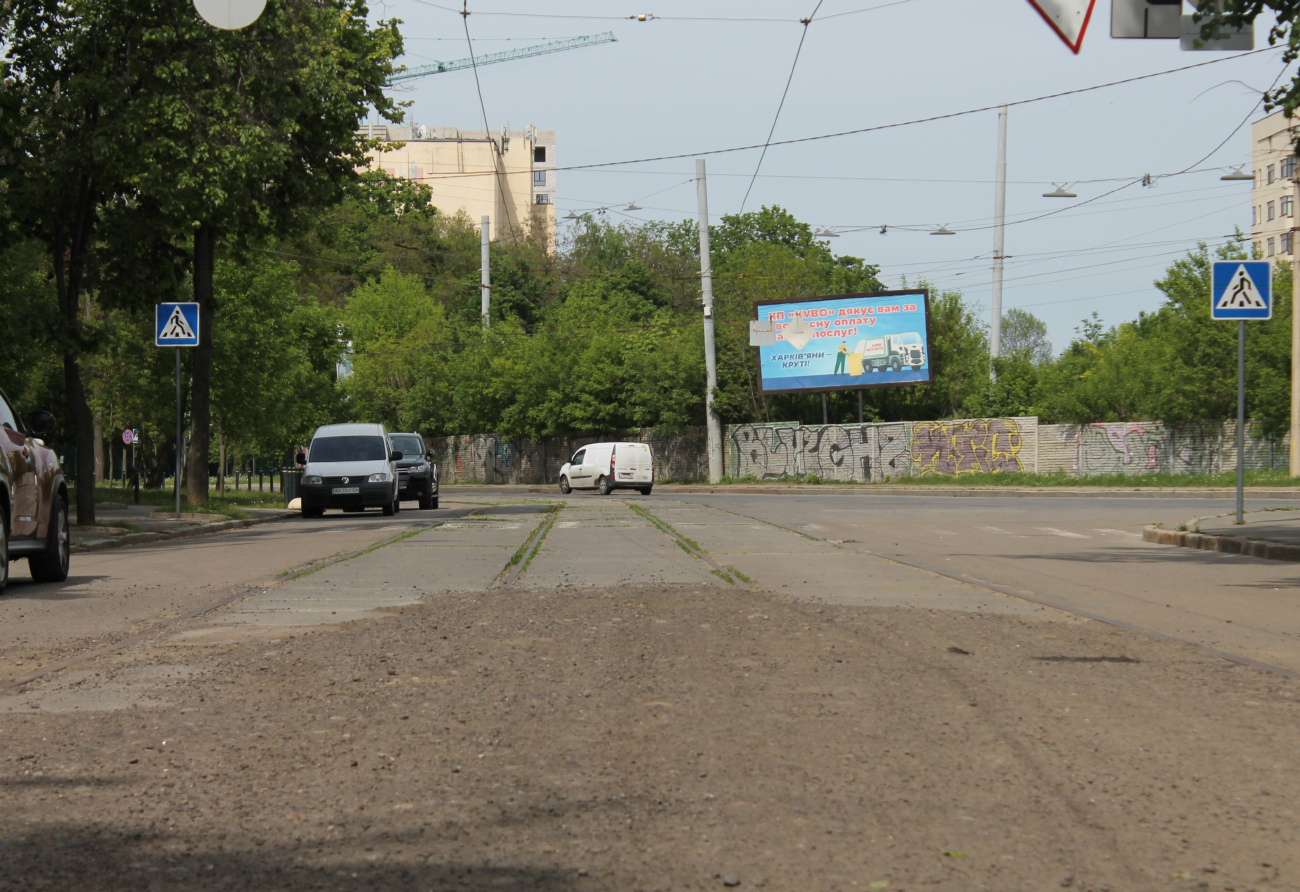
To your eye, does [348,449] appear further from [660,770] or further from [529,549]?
[660,770]

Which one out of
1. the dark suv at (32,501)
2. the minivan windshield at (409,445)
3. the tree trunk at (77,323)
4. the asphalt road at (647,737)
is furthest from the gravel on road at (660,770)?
the minivan windshield at (409,445)

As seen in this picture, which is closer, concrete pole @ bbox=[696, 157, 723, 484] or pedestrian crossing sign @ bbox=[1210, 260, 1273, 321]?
pedestrian crossing sign @ bbox=[1210, 260, 1273, 321]

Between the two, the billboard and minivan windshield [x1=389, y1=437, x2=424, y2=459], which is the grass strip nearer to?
minivan windshield [x1=389, y1=437, x2=424, y2=459]

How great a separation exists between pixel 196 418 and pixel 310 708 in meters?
22.2

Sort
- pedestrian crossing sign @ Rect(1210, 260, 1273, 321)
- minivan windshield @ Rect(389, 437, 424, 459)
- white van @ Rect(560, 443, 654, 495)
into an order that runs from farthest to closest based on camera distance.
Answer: white van @ Rect(560, 443, 654, 495), minivan windshield @ Rect(389, 437, 424, 459), pedestrian crossing sign @ Rect(1210, 260, 1273, 321)

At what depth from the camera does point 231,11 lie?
18.2m

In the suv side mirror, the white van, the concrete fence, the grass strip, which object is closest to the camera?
the grass strip

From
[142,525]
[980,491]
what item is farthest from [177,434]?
[980,491]

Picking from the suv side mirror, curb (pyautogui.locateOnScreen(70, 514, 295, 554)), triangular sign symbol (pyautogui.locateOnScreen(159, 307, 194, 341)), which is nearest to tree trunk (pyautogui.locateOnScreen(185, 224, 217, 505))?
curb (pyautogui.locateOnScreen(70, 514, 295, 554))

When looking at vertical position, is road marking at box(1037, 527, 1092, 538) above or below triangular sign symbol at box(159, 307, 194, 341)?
below

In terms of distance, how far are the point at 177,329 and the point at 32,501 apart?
10.5 m

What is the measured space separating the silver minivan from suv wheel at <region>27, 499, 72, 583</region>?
13721 mm

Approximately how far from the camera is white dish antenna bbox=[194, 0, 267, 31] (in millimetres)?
17562

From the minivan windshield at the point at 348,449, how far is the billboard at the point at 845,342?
76.1ft
